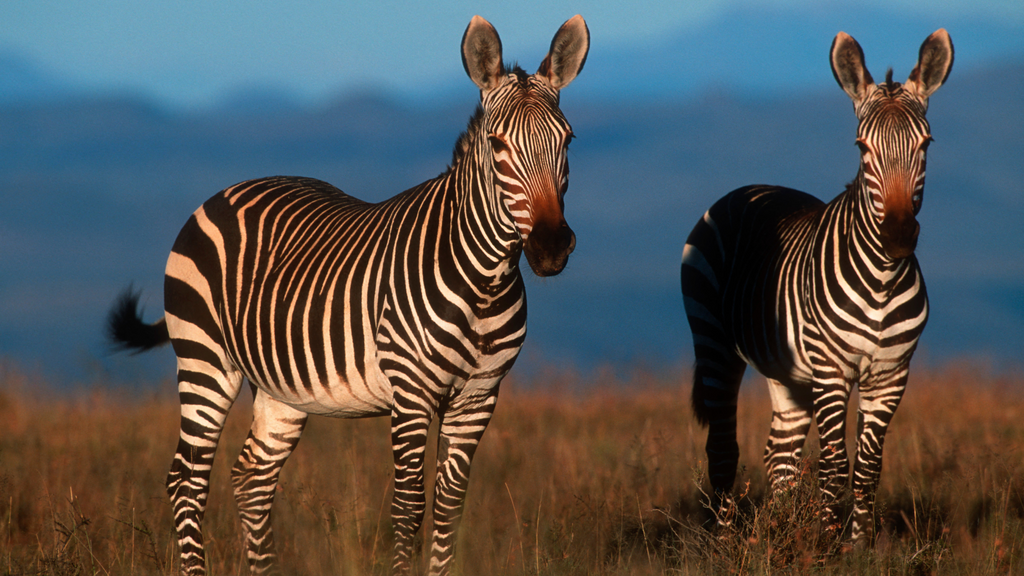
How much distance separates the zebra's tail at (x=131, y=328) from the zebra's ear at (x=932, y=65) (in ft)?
18.9

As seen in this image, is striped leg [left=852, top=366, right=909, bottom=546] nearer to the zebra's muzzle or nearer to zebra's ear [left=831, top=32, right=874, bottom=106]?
the zebra's muzzle

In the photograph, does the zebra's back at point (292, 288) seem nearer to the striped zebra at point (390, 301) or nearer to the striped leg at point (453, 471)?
the striped zebra at point (390, 301)

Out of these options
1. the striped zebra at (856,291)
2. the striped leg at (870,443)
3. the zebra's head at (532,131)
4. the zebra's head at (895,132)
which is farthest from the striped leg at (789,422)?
the zebra's head at (532,131)

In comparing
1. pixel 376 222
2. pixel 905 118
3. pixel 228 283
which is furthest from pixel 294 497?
pixel 905 118

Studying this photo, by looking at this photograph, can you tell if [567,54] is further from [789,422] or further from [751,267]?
[789,422]

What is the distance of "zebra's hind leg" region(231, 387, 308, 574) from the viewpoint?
5.94m

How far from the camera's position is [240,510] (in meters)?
5.98

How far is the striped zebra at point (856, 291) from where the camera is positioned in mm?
4879

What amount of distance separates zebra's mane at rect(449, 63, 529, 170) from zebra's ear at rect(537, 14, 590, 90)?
0.53ft

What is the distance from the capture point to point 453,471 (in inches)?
191

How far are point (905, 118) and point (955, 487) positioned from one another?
358cm

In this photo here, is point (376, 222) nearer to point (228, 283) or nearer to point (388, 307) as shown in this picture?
point (388, 307)

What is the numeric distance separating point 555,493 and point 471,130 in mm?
4100

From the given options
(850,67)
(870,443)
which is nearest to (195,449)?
(870,443)
